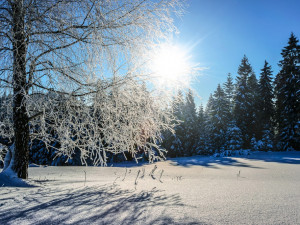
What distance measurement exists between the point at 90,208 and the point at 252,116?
27212 millimetres

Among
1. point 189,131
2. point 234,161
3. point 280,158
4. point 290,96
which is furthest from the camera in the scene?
point 189,131

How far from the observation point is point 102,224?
1667 millimetres

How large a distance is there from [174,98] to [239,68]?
2714 centimetres

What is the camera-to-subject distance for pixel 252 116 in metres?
25.3

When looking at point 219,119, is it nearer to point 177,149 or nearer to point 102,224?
point 177,149

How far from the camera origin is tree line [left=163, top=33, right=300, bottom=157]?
2003 centimetres

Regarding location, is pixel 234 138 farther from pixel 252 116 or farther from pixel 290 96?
pixel 290 96

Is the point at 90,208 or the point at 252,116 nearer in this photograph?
the point at 90,208

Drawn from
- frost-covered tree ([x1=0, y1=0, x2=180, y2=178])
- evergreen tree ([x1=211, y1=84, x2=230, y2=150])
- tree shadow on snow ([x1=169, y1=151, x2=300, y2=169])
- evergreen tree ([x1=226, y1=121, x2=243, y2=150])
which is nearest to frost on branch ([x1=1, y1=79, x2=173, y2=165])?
frost-covered tree ([x1=0, y1=0, x2=180, y2=178])

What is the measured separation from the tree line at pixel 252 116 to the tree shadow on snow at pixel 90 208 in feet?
61.0

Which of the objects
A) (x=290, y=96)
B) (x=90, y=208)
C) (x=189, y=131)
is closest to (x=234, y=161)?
(x=90, y=208)

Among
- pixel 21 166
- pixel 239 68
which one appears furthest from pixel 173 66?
pixel 239 68

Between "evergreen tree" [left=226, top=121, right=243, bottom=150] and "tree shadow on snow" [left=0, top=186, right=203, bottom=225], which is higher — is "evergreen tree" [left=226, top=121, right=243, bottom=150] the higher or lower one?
the higher one

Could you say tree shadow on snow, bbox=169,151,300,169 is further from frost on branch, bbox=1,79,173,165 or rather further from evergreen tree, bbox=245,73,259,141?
evergreen tree, bbox=245,73,259,141
